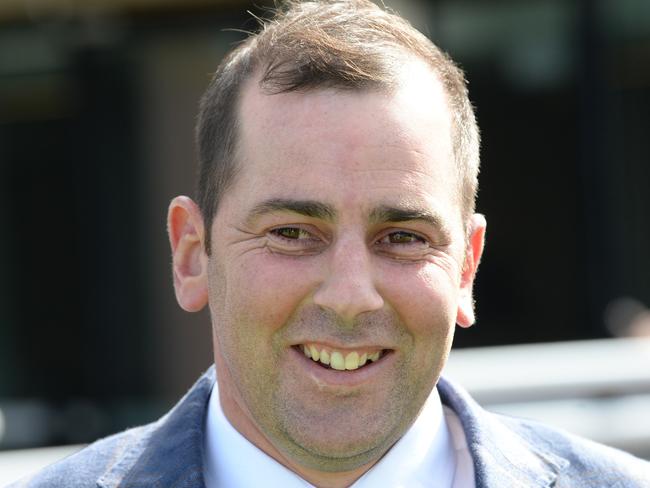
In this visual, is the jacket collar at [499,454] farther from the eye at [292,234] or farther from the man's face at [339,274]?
the eye at [292,234]

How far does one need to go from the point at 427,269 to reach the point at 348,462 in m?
0.44

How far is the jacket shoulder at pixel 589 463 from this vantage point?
266 centimetres

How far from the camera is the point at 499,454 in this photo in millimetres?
2650

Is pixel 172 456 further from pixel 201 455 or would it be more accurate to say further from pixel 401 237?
pixel 401 237

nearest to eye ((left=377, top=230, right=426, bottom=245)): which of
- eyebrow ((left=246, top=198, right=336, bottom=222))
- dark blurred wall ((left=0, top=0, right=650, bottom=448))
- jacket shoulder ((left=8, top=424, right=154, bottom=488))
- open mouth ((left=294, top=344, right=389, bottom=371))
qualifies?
eyebrow ((left=246, top=198, right=336, bottom=222))

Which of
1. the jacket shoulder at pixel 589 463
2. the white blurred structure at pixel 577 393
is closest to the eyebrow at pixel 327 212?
the jacket shoulder at pixel 589 463

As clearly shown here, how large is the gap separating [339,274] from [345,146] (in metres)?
0.27

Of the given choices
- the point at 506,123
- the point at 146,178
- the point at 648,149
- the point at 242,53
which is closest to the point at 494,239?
the point at 506,123

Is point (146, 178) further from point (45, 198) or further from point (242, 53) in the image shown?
point (242, 53)

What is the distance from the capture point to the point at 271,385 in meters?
2.46

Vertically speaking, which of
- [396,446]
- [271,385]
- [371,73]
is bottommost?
[396,446]

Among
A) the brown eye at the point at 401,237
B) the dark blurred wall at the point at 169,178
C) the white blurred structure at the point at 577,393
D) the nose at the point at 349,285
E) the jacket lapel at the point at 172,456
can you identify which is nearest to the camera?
the nose at the point at 349,285

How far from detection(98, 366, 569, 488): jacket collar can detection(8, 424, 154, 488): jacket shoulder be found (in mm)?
15

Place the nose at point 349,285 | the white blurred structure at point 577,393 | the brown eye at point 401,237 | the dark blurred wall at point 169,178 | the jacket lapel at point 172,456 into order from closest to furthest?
the nose at point 349,285, the brown eye at point 401,237, the jacket lapel at point 172,456, the white blurred structure at point 577,393, the dark blurred wall at point 169,178
